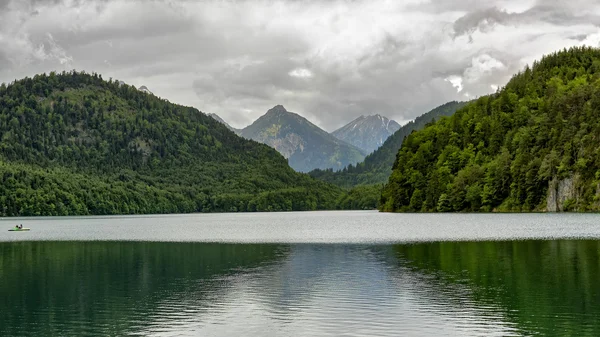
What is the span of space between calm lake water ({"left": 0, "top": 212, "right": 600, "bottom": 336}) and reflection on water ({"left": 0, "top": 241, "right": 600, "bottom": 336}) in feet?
0.29

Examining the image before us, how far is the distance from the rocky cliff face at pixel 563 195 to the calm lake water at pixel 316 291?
95.0m

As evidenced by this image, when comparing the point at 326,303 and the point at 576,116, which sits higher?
the point at 576,116

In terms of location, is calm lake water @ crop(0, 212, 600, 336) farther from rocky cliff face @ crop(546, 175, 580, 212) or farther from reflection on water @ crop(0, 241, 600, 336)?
rocky cliff face @ crop(546, 175, 580, 212)

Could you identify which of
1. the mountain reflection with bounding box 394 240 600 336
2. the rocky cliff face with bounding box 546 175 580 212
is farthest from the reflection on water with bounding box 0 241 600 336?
the rocky cliff face with bounding box 546 175 580 212

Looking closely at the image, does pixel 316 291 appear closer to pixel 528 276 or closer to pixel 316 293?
pixel 316 293

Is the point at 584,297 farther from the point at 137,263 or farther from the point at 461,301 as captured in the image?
the point at 137,263

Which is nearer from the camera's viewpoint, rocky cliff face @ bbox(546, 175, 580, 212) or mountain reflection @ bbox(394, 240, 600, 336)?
mountain reflection @ bbox(394, 240, 600, 336)

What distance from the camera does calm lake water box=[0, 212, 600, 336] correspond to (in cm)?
3269

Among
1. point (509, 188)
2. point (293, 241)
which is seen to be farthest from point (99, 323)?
point (509, 188)

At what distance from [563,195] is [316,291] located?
142 metres

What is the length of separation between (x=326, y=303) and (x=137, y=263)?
3172 cm

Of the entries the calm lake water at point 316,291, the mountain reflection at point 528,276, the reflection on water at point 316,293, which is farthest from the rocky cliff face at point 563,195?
the reflection on water at point 316,293

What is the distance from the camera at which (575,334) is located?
29141 mm

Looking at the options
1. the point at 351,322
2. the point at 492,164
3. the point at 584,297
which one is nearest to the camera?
the point at 351,322
